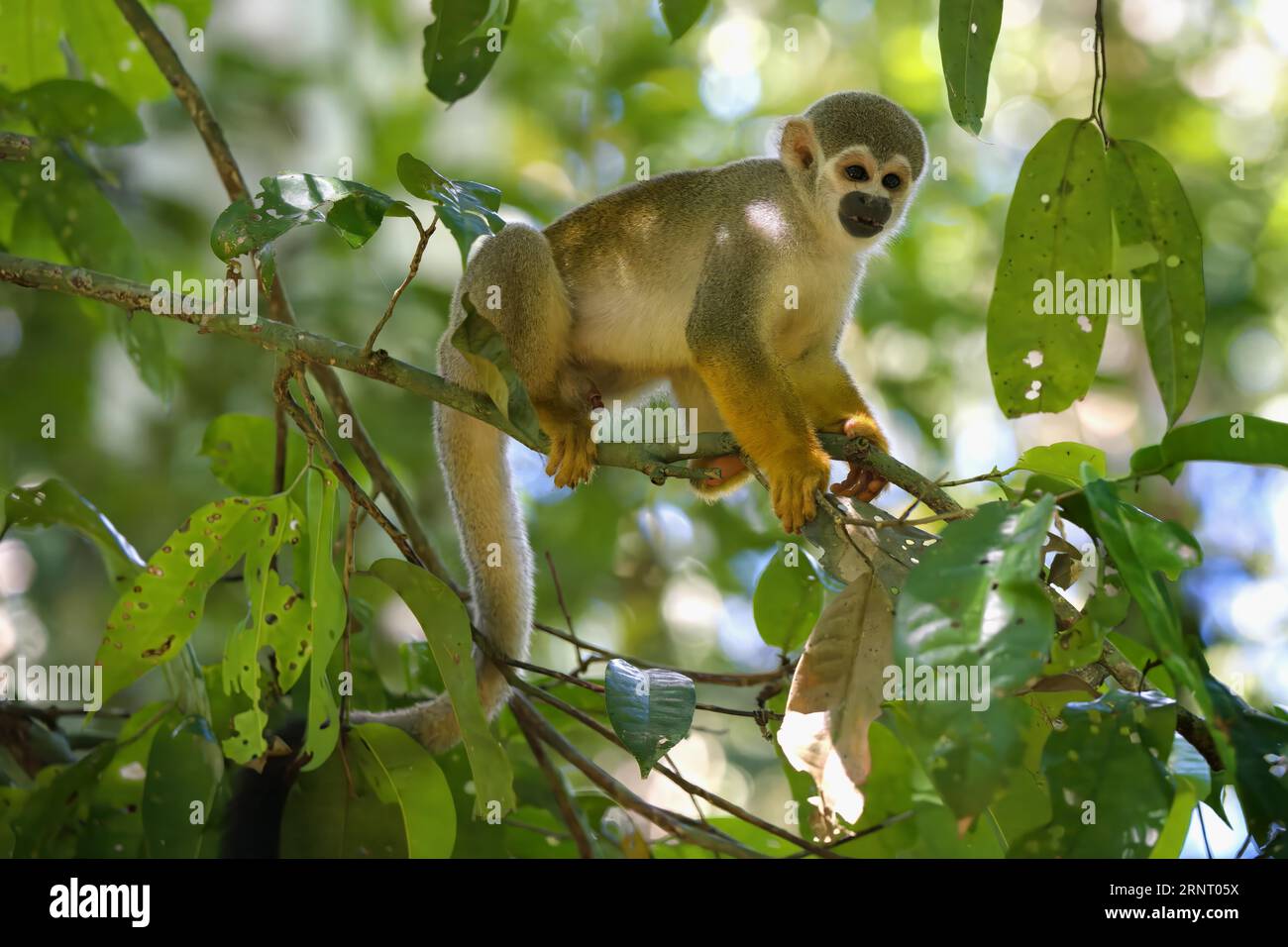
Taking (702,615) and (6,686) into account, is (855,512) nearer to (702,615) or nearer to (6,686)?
(6,686)

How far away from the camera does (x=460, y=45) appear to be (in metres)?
2.80

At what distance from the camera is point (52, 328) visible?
6043 millimetres

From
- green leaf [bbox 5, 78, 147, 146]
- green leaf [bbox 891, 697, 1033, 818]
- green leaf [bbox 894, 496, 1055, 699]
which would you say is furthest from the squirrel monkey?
green leaf [bbox 891, 697, 1033, 818]

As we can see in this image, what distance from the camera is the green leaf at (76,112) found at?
336cm

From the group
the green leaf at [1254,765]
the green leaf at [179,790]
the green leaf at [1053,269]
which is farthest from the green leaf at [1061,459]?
the green leaf at [179,790]

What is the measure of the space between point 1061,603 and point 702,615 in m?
5.40

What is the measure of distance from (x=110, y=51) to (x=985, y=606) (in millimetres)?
3391

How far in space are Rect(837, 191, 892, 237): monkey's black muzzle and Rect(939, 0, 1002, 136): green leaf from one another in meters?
1.25

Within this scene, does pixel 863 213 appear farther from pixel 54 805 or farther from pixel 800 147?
pixel 54 805

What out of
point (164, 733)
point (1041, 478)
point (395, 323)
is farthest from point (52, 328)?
point (1041, 478)

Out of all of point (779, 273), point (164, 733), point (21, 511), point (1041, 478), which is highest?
point (779, 273)

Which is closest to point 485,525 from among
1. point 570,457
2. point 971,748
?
point 570,457

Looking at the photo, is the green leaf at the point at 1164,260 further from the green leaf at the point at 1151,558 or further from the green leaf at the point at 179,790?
the green leaf at the point at 179,790

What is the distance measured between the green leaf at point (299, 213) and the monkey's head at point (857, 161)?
181 cm
